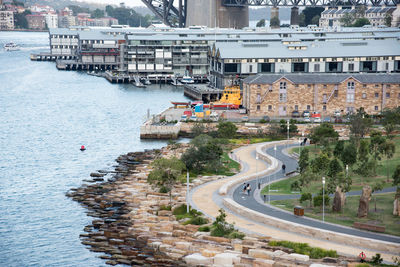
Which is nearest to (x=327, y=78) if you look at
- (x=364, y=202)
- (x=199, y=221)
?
(x=364, y=202)

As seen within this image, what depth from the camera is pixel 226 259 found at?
3903 centimetres

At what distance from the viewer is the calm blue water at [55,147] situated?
46.1 m

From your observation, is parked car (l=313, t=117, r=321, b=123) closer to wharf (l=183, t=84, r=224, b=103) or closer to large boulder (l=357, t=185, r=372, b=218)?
wharf (l=183, t=84, r=224, b=103)

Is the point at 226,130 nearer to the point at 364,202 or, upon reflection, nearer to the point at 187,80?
the point at 364,202

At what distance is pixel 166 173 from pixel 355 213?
591 inches

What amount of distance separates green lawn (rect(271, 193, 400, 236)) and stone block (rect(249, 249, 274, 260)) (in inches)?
227

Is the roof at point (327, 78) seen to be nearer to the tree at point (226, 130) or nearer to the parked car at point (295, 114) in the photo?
the parked car at point (295, 114)

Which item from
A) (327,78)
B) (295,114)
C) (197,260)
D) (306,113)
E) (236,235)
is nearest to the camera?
(197,260)

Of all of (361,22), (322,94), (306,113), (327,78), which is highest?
(361,22)

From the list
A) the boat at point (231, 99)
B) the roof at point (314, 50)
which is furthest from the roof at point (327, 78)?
the roof at point (314, 50)

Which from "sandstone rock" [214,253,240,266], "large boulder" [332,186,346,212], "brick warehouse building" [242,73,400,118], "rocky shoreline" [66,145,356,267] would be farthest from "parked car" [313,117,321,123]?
"sandstone rock" [214,253,240,266]

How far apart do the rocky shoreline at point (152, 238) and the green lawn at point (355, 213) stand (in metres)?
4.89

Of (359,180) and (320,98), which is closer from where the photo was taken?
(359,180)

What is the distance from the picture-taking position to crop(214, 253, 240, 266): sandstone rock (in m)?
38.9
